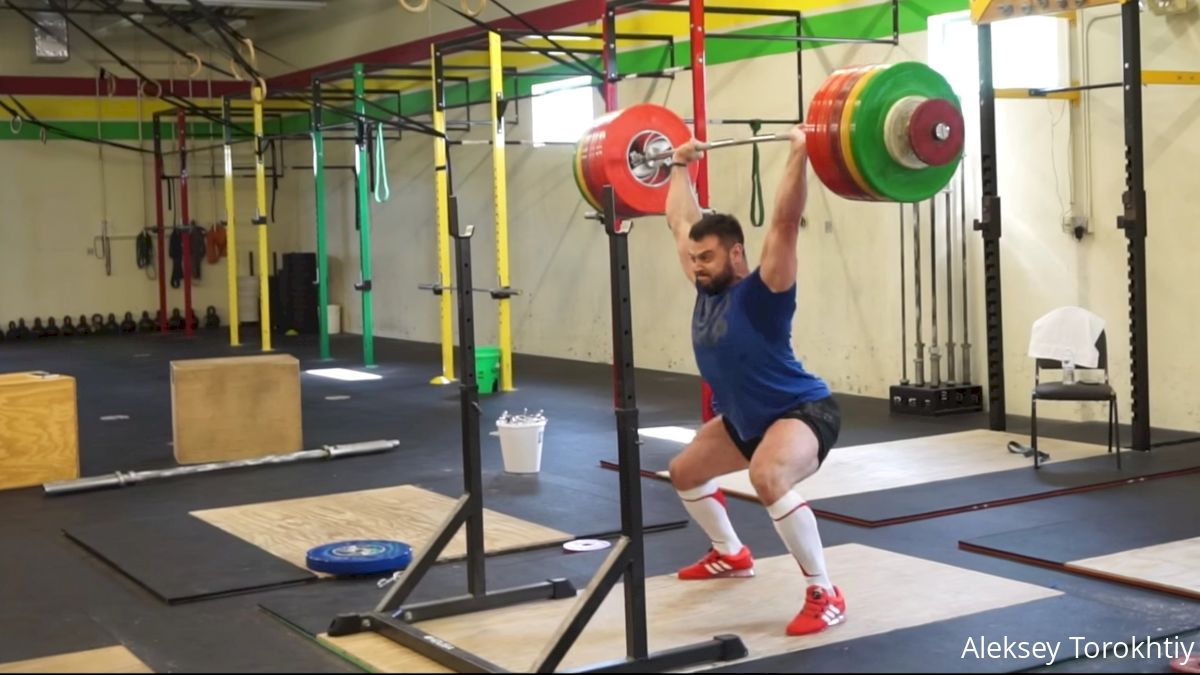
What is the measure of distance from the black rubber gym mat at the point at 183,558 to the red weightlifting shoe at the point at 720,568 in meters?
1.09

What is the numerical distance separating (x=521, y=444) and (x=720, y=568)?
1.93m

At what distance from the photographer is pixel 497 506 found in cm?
494

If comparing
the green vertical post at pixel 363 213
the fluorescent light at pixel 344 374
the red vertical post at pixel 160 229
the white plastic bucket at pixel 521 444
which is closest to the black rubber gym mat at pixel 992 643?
the white plastic bucket at pixel 521 444

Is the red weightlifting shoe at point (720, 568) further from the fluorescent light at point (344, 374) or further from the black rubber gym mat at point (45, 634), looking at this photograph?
the fluorescent light at point (344, 374)

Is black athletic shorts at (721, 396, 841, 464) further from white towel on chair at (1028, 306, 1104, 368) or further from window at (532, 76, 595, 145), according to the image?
window at (532, 76, 595, 145)

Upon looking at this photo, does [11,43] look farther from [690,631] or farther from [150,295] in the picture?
[690,631]

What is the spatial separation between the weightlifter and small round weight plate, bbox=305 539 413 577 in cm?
99

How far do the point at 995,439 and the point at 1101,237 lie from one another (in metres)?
1.14

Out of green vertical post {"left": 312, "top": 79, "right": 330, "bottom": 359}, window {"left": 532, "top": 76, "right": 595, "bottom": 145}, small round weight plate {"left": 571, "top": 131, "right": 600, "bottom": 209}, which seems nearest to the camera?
small round weight plate {"left": 571, "top": 131, "right": 600, "bottom": 209}

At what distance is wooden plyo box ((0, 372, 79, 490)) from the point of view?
5492mm

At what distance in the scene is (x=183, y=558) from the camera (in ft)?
13.8

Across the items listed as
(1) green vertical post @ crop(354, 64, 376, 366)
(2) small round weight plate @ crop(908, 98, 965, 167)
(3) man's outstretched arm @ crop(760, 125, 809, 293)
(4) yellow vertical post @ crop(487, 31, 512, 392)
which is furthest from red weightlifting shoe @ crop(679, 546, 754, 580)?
(1) green vertical post @ crop(354, 64, 376, 366)

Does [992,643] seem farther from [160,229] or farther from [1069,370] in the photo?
[160,229]

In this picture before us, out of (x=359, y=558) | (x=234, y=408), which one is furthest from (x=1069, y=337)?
(x=234, y=408)
